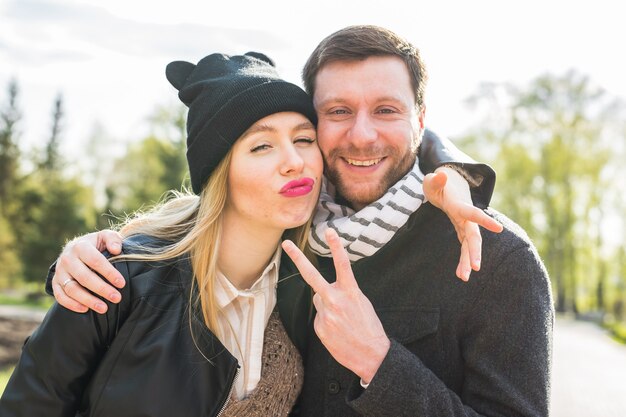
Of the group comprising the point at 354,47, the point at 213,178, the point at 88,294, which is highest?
the point at 354,47

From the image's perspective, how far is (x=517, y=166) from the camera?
103 feet

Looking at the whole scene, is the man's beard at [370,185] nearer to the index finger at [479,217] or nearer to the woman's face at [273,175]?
the woman's face at [273,175]

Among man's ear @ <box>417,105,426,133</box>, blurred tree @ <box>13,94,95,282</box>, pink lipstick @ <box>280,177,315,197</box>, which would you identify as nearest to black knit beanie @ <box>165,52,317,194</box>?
pink lipstick @ <box>280,177,315,197</box>

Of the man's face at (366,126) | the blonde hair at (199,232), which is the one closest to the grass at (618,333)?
the man's face at (366,126)

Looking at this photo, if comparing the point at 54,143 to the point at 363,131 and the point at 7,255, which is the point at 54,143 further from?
the point at 363,131

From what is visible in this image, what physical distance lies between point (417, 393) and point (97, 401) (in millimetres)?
1291

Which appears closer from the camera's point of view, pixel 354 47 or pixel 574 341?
pixel 354 47

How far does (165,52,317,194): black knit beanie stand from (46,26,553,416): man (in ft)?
1.17

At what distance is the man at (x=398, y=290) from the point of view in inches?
96.4

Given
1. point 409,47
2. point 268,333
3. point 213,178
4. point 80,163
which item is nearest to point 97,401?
point 268,333

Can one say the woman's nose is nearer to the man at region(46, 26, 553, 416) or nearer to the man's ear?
the man at region(46, 26, 553, 416)

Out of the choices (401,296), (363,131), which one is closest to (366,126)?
(363,131)

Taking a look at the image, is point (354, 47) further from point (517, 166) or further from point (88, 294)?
point (517, 166)

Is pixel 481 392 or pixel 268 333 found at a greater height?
pixel 481 392
